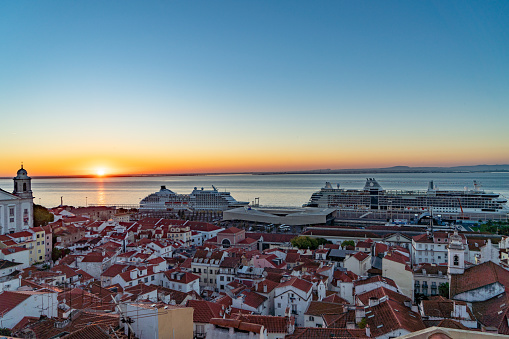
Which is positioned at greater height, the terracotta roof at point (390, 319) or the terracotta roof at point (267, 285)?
the terracotta roof at point (390, 319)


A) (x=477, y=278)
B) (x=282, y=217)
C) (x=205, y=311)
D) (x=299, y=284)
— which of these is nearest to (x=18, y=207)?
(x=205, y=311)

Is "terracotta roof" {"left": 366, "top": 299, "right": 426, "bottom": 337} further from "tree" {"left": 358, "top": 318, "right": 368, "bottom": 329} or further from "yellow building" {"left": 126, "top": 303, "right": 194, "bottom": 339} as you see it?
"yellow building" {"left": 126, "top": 303, "right": 194, "bottom": 339}

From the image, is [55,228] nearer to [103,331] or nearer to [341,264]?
[341,264]

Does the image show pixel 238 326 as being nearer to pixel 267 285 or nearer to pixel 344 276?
pixel 267 285

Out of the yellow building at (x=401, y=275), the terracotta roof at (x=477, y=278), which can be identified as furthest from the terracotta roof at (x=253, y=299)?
the terracotta roof at (x=477, y=278)

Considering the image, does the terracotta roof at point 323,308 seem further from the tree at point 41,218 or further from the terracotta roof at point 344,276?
the tree at point 41,218

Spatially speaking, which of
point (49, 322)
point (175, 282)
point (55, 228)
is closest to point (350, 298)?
point (175, 282)
